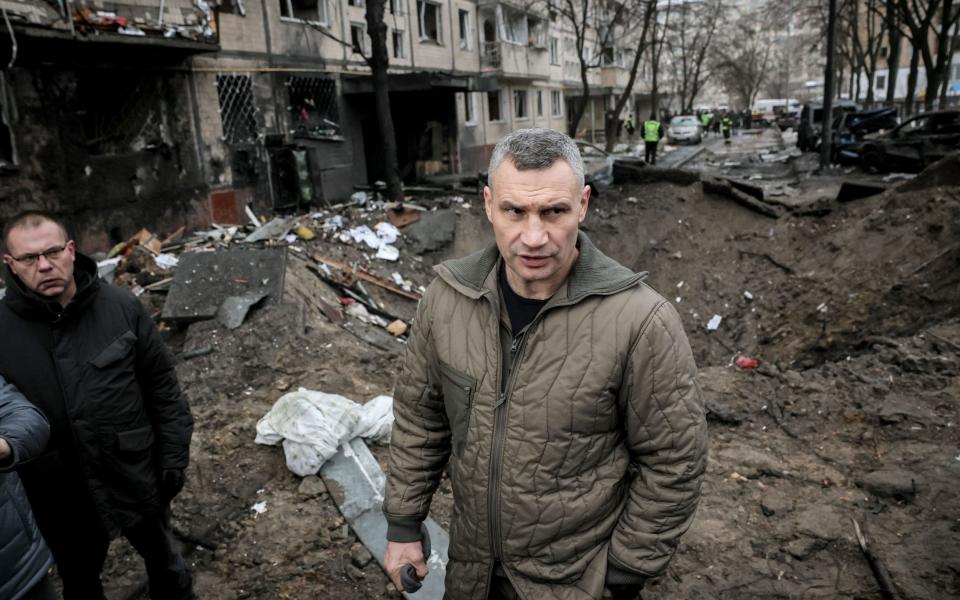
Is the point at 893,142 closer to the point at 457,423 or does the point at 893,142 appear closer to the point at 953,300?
the point at 953,300

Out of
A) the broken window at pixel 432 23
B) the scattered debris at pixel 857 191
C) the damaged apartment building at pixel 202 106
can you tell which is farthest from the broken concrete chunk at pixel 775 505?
the broken window at pixel 432 23

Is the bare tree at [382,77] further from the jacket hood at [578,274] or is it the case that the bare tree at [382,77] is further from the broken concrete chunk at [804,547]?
the jacket hood at [578,274]

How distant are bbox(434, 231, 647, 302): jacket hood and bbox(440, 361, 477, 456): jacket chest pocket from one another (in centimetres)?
26

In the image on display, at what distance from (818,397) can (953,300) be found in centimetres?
281

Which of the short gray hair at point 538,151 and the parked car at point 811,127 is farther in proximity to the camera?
the parked car at point 811,127

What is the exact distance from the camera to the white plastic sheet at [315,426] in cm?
425

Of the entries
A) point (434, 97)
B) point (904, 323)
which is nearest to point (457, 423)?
point (904, 323)

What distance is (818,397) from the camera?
204 inches

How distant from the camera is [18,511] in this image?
2.09 m

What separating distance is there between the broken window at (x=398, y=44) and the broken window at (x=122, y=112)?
28.5 ft

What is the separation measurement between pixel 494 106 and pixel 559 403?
25.9 metres

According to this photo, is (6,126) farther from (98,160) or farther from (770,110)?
(770,110)

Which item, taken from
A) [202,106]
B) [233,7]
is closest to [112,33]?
[202,106]

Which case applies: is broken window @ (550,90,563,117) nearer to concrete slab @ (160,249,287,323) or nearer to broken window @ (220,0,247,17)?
broken window @ (220,0,247,17)
